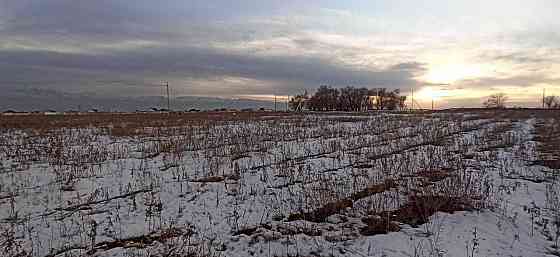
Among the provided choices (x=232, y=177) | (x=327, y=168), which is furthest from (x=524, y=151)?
(x=232, y=177)

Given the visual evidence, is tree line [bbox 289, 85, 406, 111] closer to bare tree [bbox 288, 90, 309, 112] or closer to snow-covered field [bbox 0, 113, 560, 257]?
bare tree [bbox 288, 90, 309, 112]

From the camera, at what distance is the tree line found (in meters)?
140

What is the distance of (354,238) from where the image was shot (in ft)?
23.2

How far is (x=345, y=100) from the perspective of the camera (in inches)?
5531

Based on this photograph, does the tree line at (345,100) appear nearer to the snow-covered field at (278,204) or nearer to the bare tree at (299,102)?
the bare tree at (299,102)

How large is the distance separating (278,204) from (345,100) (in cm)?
13415

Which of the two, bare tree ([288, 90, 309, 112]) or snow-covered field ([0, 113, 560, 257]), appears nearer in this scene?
snow-covered field ([0, 113, 560, 257])

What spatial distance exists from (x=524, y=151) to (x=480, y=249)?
1208 cm

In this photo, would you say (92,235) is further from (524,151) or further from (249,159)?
(524,151)

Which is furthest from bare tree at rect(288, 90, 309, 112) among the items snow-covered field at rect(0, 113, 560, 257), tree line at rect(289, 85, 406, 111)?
snow-covered field at rect(0, 113, 560, 257)

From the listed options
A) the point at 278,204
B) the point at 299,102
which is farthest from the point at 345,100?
the point at 278,204

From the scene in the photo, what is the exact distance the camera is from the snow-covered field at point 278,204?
676 cm

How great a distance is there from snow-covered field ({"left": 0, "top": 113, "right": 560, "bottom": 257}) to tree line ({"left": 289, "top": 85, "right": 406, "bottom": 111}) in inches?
4867

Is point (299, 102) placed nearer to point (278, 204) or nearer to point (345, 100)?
point (345, 100)
